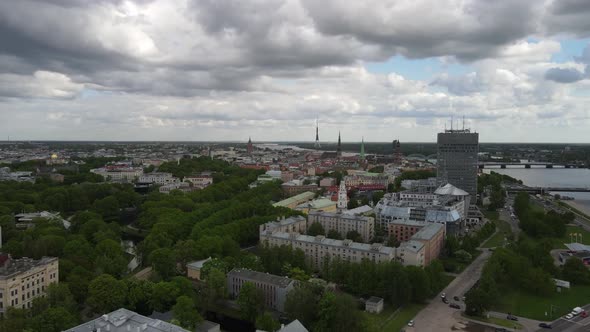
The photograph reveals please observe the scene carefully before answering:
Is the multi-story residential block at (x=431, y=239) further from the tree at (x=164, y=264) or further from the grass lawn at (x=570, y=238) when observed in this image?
the tree at (x=164, y=264)

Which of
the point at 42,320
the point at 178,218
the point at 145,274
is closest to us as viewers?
the point at 42,320

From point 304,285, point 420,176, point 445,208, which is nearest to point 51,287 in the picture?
point 304,285

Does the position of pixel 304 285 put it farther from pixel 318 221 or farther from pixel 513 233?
pixel 513 233

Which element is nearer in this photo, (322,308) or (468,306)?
(322,308)

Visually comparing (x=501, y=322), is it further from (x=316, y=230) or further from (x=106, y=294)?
(x=106, y=294)

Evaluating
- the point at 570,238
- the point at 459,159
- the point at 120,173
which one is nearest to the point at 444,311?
the point at 570,238

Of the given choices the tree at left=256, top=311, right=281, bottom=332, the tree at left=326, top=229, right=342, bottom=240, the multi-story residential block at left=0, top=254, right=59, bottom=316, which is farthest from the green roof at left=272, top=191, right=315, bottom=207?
the tree at left=256, top=311, right=281, bottom=332


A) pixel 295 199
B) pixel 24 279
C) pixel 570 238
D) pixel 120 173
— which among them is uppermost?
pixel 120 173

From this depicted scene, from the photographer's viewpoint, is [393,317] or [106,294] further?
[393,317]
